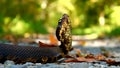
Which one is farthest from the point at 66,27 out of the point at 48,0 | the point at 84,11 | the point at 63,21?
the point at 48,0

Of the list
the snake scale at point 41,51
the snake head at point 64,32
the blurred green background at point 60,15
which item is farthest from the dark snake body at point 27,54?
the blurred green background at point 60,15

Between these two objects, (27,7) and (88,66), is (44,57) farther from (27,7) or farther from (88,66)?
(27,7)

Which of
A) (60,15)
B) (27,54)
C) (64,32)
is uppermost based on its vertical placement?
(60,15)

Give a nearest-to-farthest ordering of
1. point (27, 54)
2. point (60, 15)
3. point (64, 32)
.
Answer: point (27, 54) → point (64, 32) → point (60, 15)

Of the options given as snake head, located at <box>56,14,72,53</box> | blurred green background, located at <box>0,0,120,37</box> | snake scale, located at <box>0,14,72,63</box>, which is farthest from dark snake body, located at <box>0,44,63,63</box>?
blurred green background, located at <box>0,0,120,37</box>

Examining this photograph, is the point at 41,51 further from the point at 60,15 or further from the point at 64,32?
the point at 60,15

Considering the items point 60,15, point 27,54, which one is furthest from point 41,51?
point 60,15

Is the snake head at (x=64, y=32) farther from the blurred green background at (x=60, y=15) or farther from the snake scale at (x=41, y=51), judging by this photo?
the blurred green background at (x=60, y=15)
